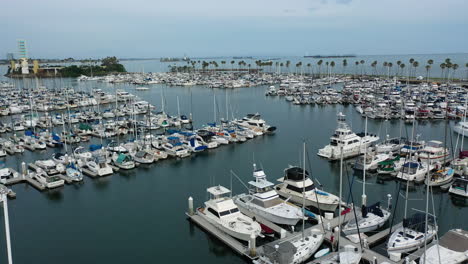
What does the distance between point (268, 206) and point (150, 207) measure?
28.9 feet

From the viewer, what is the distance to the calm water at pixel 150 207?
1889cm

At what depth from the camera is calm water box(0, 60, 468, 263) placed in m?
18.9

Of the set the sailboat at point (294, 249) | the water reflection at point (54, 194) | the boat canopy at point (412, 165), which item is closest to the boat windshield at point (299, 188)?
the sailboat at point (294, 249)

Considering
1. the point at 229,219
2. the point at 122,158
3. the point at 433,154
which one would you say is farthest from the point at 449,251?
the point at 122,158

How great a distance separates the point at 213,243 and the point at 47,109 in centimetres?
5438

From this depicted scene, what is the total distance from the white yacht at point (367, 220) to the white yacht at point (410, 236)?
118cm

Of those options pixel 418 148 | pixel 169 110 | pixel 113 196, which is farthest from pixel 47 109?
pixel 418 148

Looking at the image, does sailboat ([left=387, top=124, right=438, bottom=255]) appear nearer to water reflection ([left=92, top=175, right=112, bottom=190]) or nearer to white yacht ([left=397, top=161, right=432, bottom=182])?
white yacht ([left=397, top=161, right=432, bottom=182])

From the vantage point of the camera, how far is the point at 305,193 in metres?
22.3

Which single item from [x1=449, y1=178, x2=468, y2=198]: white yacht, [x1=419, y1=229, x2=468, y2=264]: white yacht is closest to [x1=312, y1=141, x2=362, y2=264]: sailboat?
[x1=419, y1=229, x2=468, y2=264]: white yacht

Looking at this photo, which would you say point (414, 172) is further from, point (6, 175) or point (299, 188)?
point (6, 175)

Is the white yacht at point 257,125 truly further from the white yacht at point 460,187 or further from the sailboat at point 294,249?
the sailboat at point 294,249

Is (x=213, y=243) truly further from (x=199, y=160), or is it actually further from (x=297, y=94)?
(x=297, y=94)

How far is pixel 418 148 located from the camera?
31.5 m
